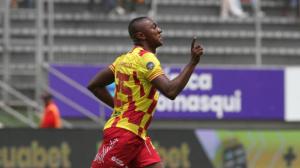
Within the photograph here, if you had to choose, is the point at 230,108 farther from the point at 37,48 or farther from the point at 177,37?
the point at 37,48

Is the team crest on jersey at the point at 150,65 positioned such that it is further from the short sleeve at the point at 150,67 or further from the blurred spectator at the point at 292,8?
the blurred spectator at the point at 292,8

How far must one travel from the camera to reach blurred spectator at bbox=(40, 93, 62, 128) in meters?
14.6

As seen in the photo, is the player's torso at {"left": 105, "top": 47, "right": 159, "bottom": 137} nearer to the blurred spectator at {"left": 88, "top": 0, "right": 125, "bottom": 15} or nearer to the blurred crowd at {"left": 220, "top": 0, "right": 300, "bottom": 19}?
the blurred spectator at {"left": 88, "top": 0, "right": 125, "bottom": 15}

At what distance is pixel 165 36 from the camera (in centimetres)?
1839

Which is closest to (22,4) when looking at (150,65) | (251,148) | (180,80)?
(251,148)

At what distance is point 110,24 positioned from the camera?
60.1 feet

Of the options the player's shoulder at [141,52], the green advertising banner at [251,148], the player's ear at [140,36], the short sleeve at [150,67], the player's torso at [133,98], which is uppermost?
the player's ear at [140,36]

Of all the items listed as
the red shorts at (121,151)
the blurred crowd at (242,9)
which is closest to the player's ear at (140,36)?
the red shorts at (121,151)

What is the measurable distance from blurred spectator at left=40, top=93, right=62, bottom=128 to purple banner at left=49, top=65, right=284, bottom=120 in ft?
7.93

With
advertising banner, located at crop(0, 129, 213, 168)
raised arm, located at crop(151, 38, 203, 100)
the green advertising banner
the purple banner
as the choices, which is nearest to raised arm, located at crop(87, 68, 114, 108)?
raised arm, located at crop(151, 38, 203, 100)

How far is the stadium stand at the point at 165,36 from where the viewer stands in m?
17.4

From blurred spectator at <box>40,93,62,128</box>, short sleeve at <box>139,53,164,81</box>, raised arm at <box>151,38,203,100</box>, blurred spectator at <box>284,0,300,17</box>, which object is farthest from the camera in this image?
blurred spectator at <box>284,0,300,17</box>

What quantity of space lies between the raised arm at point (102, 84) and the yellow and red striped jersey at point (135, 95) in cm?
44

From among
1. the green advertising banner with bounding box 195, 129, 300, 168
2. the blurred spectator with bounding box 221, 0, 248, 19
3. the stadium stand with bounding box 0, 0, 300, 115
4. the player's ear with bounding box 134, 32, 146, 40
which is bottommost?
the green advertising banner with bounding box 195, 129, 300, 168
